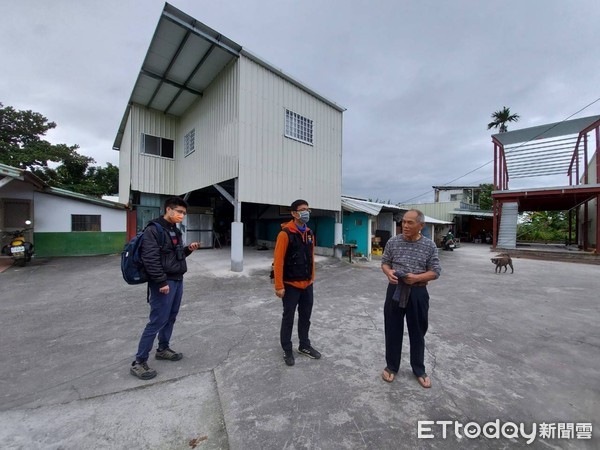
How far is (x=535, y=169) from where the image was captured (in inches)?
666

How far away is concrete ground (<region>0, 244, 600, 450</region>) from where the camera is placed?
179 centimetres

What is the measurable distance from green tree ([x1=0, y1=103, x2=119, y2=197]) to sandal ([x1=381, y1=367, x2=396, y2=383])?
24331 millimetres

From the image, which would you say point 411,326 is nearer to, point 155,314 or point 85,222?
point 155,314

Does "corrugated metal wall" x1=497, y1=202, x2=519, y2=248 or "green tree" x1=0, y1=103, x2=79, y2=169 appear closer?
"corrugated metal wall" x1=497, y1=202, x2=519, y2=248

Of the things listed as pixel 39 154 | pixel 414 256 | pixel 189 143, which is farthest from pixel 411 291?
pixel 39 154

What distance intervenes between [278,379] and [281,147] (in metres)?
7.43

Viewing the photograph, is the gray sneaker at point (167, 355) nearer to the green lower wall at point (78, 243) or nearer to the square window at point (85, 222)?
→ the green lower wall at point (78, 243)

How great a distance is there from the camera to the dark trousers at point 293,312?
2703 mm

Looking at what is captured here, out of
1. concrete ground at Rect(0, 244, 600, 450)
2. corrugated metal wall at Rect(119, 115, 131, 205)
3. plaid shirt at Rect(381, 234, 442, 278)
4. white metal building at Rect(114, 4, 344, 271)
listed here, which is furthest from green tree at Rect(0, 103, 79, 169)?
plaid shirt at Rect(381, 234, 442, 278)

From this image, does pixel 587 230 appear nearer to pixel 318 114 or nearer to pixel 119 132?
pixel 318 114

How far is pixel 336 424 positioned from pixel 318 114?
9925 mm

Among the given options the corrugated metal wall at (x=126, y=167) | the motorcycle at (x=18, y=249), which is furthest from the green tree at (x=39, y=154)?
the motorcycle at (x=18, y=249)

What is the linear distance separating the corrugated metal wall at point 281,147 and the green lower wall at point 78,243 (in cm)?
708

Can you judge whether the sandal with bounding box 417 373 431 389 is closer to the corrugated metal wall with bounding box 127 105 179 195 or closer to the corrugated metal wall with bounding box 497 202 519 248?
the corrugated metal wall with bounding box 127 105 179 195
